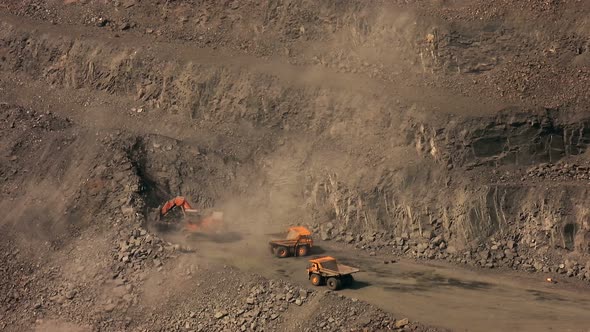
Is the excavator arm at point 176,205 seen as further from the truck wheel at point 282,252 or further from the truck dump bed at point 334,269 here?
the truck dump bed at point 334,269

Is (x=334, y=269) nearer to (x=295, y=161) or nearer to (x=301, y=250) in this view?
(x=301, y=250)

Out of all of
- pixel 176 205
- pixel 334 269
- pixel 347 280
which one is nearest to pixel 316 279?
pixel 334 269

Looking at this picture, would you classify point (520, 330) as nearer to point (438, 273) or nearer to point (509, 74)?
point (438, 273)

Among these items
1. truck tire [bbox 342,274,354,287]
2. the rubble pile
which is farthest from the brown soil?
truck tire [bbox 342,274,354,287]

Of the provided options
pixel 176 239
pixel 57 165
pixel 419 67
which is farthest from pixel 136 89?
pixel 419 67

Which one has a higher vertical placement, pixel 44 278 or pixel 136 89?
pixel 136 89

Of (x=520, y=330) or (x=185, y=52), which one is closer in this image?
(x=520, y=330)

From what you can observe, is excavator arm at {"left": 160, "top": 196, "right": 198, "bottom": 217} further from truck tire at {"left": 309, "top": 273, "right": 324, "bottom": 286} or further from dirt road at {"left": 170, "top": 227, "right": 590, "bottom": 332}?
truck tire at {"left": 309, "top": 273, "right": 324, "bottom": 286}

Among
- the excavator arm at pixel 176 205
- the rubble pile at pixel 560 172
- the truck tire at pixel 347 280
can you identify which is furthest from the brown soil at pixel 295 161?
the excavator arm at pixel 176 205
